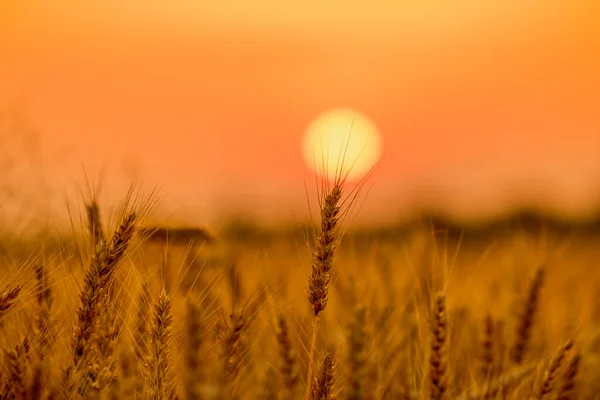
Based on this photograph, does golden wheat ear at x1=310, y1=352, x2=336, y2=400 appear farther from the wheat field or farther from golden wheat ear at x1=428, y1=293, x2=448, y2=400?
golden wheat ear at x1=428, y1=293, x2=448, y2=400

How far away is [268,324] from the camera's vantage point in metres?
2.80

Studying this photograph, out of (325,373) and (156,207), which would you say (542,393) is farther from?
(156,207)

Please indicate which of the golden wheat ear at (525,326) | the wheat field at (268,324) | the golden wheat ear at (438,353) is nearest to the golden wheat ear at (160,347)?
the wheat field at (268,324)

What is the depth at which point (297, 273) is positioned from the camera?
3371 millimetres

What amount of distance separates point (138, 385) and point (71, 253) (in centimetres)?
41

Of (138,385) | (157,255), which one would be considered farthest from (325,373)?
(157,255)

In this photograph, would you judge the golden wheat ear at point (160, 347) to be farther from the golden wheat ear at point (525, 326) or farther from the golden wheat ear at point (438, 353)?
the golden wheat ear at point (525, 326)

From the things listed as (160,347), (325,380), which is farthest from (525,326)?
(160,347)

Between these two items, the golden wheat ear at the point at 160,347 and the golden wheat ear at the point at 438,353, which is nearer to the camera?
the golden wheat ear at the point at 160,347

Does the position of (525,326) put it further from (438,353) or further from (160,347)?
(160,347)

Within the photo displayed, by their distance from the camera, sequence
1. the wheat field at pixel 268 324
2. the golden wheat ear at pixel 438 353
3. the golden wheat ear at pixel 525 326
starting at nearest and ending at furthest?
the wheat field at pixel 268 324
the golden wheat ear at pixel 438 353
the golden wheat ear at pixel 525 326

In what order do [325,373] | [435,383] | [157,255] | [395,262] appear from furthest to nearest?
[395,262], [157,255], [435,383], [325,373]

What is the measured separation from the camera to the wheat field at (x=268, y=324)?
66.4 inches

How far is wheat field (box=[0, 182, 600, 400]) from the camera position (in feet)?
5.53
